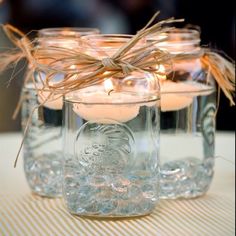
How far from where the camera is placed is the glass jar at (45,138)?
31.4 inches

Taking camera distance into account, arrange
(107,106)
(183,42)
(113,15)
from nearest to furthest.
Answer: (107,106)
(183,42)
(113,15)

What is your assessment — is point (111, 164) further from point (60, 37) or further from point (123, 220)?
point (60, 37)

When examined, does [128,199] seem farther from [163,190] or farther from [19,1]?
[19,1]

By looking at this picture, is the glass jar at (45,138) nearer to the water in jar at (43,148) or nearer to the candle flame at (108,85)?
the water in jar at (43,148)

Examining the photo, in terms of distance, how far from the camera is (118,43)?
0.69 meters

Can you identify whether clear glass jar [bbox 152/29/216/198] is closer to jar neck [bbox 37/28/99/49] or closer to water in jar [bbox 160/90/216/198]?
water in jar [bbox 160/90/216/198]

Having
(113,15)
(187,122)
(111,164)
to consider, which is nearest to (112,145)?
(111,164)

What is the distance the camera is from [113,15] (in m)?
2.16

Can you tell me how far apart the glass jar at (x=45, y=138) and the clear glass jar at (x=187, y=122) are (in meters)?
0.11

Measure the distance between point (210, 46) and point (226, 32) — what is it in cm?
122

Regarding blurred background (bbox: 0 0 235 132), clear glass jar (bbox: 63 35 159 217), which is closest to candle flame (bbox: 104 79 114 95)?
clear glass jar (bbox: 63 35 159 217)

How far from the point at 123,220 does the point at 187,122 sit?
175 millimetres

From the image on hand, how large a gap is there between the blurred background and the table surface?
1.11 m

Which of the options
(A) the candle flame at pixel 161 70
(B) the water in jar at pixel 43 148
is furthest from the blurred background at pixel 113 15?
(A) the candle flame at pixel 161 70
